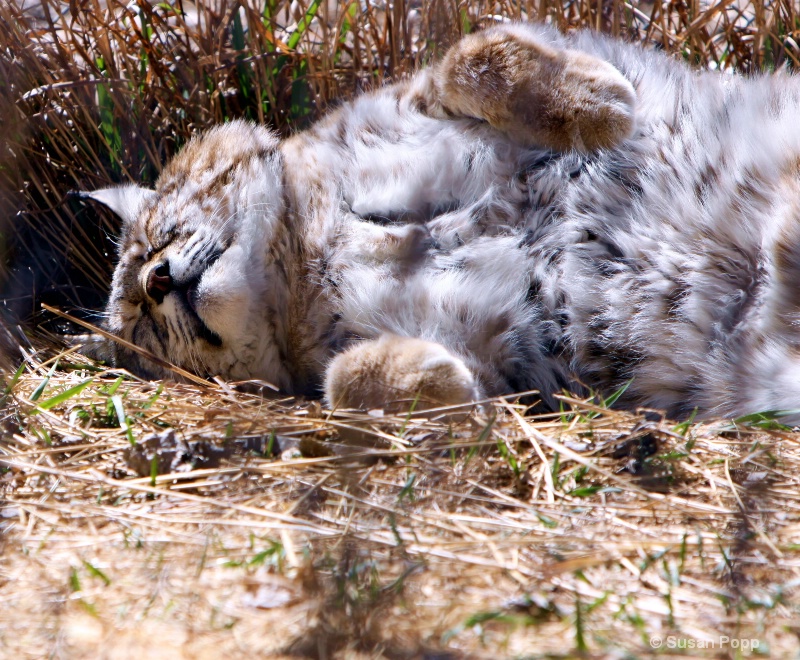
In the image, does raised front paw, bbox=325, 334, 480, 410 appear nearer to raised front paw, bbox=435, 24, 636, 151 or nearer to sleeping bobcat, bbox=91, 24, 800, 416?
sleeping bobcat, bbox=91, 24, 800, 416

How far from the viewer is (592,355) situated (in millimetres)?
2621

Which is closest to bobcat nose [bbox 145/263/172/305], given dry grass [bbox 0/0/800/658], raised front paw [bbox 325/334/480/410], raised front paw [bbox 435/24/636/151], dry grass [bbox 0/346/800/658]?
dry grass [bbox 0/0/800/658]

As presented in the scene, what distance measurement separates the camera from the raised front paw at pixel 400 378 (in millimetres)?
2424

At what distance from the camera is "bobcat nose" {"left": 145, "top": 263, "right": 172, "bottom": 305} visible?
301 centimetres

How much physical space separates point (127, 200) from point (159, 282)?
1.77 ft

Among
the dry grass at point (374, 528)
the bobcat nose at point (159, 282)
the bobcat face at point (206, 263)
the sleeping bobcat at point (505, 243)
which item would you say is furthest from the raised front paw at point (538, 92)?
the bobcat nose at point (159, 282)

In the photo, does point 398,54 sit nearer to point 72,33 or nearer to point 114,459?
point 72,33

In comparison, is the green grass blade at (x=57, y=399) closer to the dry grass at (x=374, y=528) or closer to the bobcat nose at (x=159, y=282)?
the dry grass at (x=374, y=528)

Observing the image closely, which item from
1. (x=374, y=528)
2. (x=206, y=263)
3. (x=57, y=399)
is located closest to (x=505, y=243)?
(x=206, y=263)

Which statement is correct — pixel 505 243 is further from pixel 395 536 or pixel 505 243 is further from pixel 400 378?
pixel 395 536

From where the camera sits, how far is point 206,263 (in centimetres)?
294

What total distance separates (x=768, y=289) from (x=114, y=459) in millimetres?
2013

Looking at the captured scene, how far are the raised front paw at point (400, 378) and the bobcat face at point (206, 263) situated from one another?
502mm

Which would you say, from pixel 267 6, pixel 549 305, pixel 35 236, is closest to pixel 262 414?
pixel 549 305
